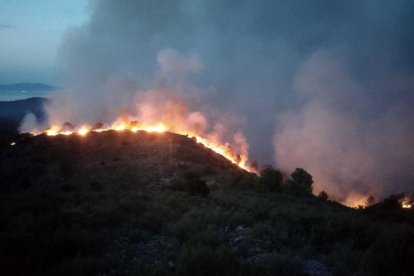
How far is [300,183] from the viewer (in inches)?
1465

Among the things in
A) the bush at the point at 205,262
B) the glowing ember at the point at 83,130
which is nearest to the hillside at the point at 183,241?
the bush at the point at 205,262

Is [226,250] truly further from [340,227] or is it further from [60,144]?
[60,144]

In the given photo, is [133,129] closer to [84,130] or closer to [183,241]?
[84,130]

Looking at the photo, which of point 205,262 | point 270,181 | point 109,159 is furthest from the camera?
point 109,159

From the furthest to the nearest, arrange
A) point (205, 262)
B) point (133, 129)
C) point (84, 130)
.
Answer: point (84, 130) → point (133, 129) → point (205, 262)

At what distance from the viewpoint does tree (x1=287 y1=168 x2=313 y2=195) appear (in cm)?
3572

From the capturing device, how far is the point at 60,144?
58438 millimetres

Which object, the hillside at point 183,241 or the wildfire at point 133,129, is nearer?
the hillside at point 183,241

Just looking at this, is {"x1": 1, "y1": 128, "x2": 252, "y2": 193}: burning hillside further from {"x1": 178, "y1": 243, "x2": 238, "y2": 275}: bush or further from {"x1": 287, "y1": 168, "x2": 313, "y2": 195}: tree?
{"x1": 178, "y1": 243, "x2": 238, "y2": 275}: bush

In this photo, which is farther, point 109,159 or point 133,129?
point 133,129

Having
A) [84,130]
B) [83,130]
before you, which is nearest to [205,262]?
[84,130]

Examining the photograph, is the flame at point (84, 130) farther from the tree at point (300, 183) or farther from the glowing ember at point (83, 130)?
the tree at point (300, 183)

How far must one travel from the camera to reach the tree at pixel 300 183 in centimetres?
3572

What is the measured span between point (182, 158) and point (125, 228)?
124ft
